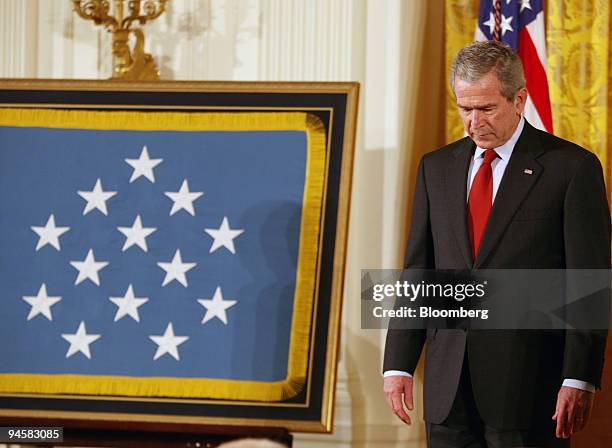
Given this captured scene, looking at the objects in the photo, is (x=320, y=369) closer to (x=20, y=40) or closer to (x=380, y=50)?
(x=380, y=50)

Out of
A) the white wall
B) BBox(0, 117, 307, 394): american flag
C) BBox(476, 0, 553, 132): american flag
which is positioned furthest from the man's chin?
the white wall

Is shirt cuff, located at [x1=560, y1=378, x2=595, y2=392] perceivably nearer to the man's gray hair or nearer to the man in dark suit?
the man in dark suit

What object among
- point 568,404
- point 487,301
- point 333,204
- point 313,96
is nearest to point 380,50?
point 313,96

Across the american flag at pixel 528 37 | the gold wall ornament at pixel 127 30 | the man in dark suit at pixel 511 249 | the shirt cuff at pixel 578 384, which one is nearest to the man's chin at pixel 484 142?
the man in dark suit at pixel 511 249

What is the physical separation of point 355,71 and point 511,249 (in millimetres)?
1812

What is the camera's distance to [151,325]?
10.2ft

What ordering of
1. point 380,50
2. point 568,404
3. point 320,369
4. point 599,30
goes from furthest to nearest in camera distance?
point 380,50 < point 599,30 < point 320,369 < point 568,404

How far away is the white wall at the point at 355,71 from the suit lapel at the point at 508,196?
5.02 ft

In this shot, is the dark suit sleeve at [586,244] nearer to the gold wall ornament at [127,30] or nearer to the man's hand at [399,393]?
the man's hand at [399,393]

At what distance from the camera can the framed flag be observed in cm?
300

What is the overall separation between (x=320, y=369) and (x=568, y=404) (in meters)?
0.94

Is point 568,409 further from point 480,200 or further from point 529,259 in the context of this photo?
point 480,200

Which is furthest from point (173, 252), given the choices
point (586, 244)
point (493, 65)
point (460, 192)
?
point (586, 244)

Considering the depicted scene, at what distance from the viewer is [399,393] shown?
2.54 meters
